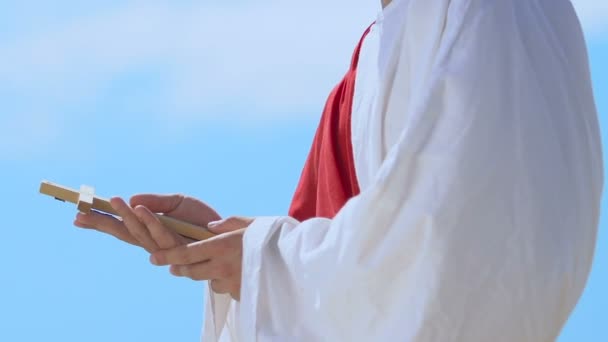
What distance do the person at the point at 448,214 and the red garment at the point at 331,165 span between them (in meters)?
0.09

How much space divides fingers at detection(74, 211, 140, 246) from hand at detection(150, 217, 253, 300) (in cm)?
10

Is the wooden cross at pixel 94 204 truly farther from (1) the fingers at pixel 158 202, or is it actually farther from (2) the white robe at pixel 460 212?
(2) the white robe at pixel 460 212

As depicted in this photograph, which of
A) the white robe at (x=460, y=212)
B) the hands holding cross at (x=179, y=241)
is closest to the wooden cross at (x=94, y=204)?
the hands holding cross at (x=179, y=241)

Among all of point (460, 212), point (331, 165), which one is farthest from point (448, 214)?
point (331, 165)

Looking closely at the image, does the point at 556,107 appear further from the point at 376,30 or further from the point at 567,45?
the point at 376,30

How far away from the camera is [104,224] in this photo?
121 inches

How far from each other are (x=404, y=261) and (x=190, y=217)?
0.65 m

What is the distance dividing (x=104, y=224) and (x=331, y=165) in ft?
→ 1.72

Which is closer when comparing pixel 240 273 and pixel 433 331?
pixel 433 331

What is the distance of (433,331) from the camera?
2711 mm

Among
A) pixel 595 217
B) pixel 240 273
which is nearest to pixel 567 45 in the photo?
pixel 595 217

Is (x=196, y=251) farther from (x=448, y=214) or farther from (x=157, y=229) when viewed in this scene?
(x=448, y=214)

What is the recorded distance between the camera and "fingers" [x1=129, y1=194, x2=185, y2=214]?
3.13 metres

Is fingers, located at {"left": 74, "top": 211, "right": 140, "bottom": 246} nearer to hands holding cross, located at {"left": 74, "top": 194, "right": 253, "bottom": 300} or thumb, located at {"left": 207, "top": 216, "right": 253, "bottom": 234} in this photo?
hands holding cross, located at {"left": 74, "top": 194, "right": 253, "bottom": 300}
